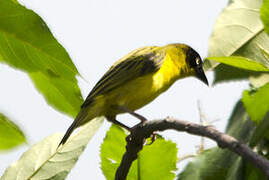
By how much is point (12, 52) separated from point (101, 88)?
1.35 meters

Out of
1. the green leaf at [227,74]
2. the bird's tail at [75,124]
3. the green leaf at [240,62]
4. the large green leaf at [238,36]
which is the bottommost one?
the bird's tail at [75,124]

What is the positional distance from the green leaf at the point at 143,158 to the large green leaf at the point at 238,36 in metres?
0.55

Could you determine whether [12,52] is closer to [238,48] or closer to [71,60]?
[71,60]

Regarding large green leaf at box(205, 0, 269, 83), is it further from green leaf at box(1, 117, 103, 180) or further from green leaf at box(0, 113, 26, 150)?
green leaf at box(0, 113, 26, 150)

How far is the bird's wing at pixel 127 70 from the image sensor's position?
11.5ft

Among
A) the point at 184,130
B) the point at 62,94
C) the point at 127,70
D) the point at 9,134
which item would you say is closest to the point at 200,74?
the point at 127,70

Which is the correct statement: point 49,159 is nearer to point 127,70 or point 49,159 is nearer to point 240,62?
point 240,62

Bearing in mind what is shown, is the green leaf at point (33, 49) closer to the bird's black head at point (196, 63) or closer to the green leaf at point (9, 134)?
the green leaf at point (9, 134)

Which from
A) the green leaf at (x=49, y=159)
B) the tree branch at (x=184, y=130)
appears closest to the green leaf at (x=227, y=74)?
the tree branch at (x=184, y=130)

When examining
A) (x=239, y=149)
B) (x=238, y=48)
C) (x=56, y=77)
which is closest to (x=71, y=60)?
(x=56, y=77)

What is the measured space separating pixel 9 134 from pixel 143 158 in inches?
25.7

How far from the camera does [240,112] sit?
2.65m

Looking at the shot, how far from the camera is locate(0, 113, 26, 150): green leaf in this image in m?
2.26

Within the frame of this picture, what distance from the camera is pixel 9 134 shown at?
2.28m
